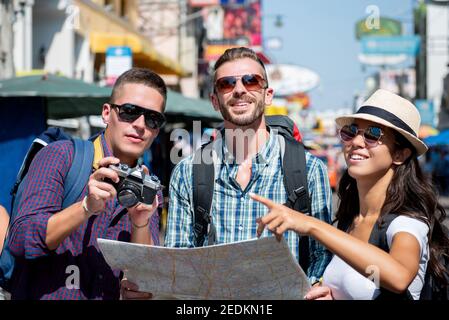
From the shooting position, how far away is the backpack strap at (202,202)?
10.3 feet

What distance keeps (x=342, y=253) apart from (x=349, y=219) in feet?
2.22

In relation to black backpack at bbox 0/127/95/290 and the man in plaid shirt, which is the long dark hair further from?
black backpack at bbox 0/127/95/290

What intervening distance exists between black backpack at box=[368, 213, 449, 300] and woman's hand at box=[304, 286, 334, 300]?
0.70 feet

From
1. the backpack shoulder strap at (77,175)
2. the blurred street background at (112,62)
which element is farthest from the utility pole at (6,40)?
the backpack shoulder strap at (77,175)

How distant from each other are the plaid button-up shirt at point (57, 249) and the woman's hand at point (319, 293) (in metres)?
0.80

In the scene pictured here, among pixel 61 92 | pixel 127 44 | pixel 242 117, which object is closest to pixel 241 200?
pixel 242 117

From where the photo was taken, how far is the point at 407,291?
2.55 m

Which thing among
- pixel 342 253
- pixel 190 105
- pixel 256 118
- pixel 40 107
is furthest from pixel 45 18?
pixel 342 253

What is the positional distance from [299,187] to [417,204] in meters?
0.58

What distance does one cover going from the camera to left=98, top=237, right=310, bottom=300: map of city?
235 cm

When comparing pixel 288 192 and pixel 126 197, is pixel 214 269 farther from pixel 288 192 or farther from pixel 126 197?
pixel 288 192

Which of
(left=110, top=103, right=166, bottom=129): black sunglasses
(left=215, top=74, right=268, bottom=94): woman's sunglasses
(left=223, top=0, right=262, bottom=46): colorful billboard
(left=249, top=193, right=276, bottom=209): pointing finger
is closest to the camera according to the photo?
(left=249, top=193, right=276, bottom=209): pointing finger

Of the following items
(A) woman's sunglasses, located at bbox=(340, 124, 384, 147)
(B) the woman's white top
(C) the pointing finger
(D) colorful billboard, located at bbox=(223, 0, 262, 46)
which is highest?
(D) colorful billboard, located at bbox=(223, 0, 262, 46)

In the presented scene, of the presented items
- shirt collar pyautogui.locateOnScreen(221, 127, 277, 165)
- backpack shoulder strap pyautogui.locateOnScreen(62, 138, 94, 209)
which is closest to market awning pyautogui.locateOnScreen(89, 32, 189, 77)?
shirt collar pyautogui.locateOnScreen(221, 127, 277, 165)
